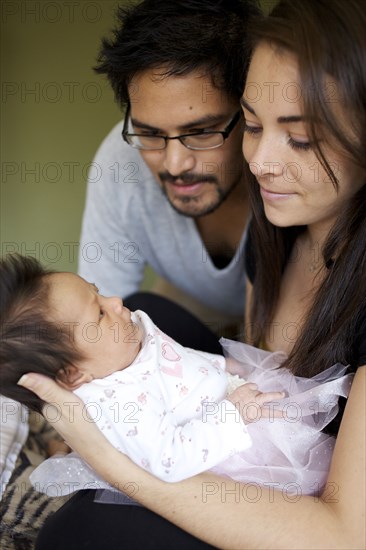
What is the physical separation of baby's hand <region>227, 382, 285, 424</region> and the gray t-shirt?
64 cm

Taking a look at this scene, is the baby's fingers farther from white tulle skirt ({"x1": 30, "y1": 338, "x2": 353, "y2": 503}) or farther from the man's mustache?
the man's mustache

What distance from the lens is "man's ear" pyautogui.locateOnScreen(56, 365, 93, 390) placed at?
1.18 m

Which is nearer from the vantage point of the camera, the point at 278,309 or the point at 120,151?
the point at 278,309

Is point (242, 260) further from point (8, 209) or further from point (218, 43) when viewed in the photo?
point (8, 209)

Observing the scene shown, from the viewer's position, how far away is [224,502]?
1.17 m

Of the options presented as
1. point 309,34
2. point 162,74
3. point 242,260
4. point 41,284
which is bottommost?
point 242,260

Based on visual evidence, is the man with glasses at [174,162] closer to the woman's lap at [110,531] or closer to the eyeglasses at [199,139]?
the eyeglasses at [199,139]

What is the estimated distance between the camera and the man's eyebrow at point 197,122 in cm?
158

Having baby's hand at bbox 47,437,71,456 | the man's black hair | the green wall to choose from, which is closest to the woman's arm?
baby's hand at bbox 47,437,71,456

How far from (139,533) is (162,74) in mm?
969

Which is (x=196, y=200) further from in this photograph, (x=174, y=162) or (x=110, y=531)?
(x=110, y=531)

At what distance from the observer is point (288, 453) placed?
4.10 ft

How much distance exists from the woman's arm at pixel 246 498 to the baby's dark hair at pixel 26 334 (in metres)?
0.03

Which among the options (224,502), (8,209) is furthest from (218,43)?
(8,209)
